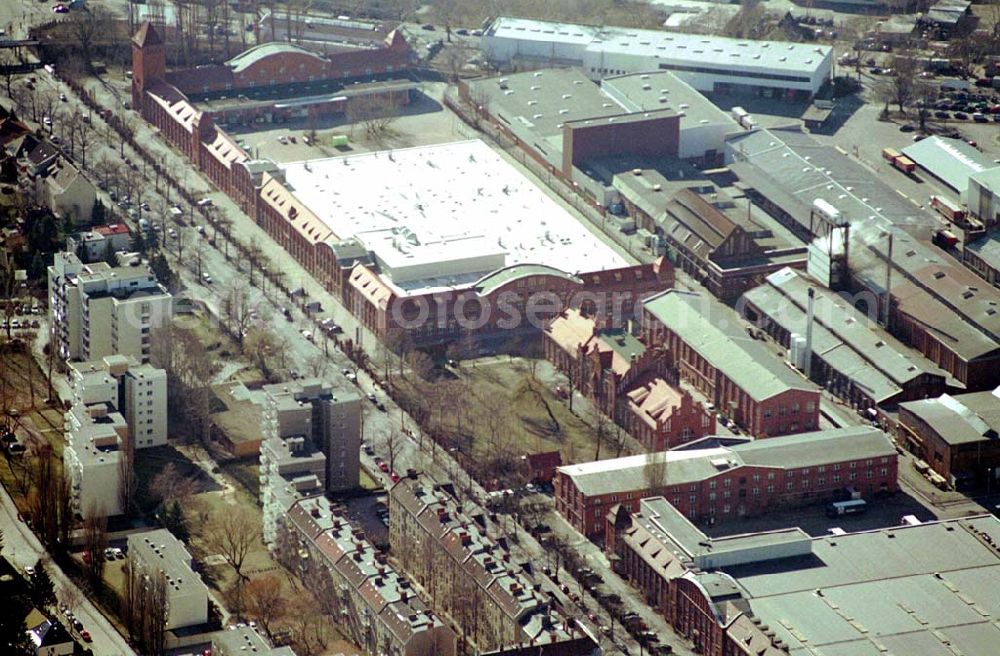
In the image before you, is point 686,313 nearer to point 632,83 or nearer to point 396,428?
point 396,428

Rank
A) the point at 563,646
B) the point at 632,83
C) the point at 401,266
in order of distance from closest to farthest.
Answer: the point at 563,646 < the point at 401,266 < the point at 632,83

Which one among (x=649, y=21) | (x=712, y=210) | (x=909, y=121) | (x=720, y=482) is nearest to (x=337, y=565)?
(x=720, y=482)

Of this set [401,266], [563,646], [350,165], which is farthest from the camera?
[350,165]

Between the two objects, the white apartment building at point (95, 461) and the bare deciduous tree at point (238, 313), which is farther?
the bare deciduous tree at point (238, 313)

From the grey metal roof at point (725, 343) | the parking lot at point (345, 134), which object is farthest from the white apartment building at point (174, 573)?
the parking lot at point (345, 134)

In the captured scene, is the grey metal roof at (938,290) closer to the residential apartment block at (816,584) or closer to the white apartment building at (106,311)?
the residential apartment block at (816,584)

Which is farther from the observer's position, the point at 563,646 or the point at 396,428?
the point at 396,428

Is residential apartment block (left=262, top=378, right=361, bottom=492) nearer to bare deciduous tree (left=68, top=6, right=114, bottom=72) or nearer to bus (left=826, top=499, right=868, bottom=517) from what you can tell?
bus (left=826, top=499, right=868, bottom=517)
